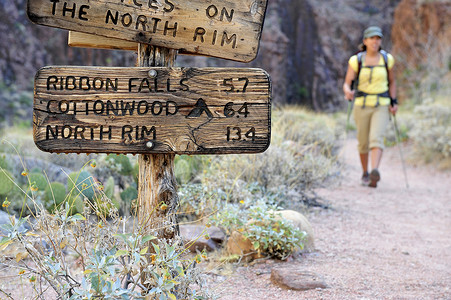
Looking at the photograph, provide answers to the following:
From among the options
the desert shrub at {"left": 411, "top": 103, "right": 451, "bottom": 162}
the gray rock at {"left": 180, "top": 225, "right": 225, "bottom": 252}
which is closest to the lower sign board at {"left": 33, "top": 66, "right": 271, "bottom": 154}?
the gray rock at {"left": 180, "top": 225, "right": 225, "bottom": 252}

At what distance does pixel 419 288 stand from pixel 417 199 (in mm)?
3543

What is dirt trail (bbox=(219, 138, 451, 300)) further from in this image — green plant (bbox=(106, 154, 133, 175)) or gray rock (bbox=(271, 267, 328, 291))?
green plant (bbox=(106, 154, 133, 175))

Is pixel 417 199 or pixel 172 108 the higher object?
pixel 172 108

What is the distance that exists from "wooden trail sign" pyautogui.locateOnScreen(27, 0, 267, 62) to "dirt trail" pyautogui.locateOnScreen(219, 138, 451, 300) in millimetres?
1358

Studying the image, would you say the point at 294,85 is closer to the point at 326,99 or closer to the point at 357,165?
the point at 326,99

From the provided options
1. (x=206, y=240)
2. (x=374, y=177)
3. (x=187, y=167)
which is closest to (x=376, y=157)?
(x=374, y=177)

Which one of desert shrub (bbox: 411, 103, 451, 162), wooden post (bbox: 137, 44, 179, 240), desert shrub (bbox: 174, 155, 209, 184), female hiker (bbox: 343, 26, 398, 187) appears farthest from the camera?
desert shrub (bbox: 411, 103, 451, 162)

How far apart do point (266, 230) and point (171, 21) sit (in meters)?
1.68

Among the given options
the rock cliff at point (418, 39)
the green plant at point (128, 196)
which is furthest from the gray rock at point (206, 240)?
the rock cliff at point (418, 39)

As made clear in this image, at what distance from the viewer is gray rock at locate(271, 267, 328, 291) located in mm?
2916

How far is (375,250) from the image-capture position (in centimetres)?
396

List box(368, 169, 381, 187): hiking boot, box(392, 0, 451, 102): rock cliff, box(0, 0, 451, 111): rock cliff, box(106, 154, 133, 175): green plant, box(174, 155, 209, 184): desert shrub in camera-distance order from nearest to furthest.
Answer: 1. box(174, 155, 209, 184): desert shrub
2. box(106, 154, 133, 175): green plant
3. box(368, 169, 381, 187): hiking boot
4. box(392, 0, 451, 102): rock cliff
5. box(0, 0, 451, 111): rock cliff

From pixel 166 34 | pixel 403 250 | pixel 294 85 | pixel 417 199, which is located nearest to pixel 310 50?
pixel 294 85

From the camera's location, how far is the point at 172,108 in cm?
220
